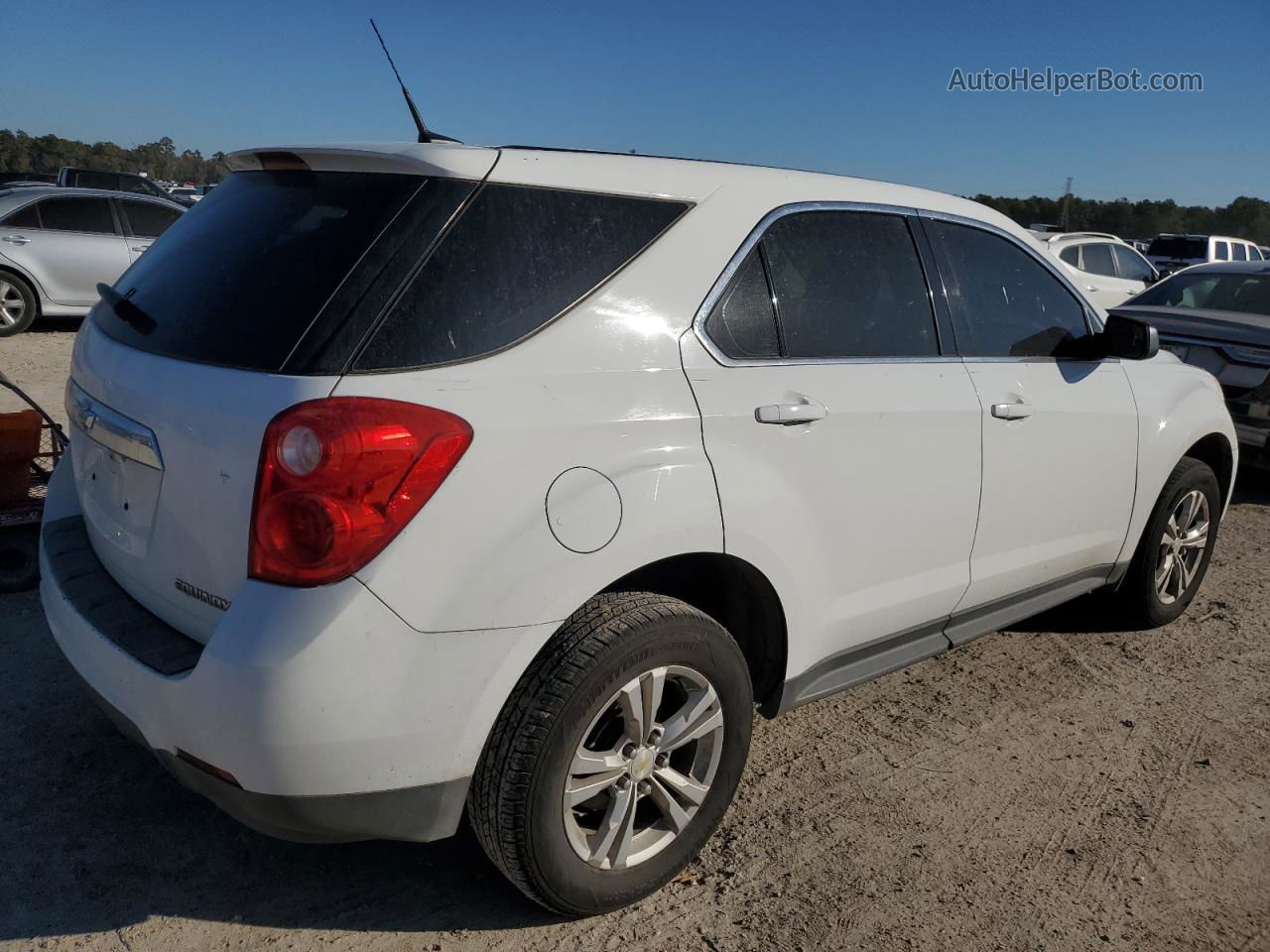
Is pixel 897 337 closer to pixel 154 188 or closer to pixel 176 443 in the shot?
pixel 176 443

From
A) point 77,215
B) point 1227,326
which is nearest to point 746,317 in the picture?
point 1227,326

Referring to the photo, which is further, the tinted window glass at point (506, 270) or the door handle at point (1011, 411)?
the door handle at point (1011, 411)

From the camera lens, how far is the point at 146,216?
1246 centimetres

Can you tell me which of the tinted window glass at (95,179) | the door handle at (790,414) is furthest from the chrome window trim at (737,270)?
the tinted window glass at (95,179)

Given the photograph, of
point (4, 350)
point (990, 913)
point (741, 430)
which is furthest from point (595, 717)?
point (4, 350)

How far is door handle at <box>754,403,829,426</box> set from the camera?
2650mm

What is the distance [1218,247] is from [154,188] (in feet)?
75.4

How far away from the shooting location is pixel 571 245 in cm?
246

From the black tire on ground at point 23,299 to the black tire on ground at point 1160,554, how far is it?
37.8ft

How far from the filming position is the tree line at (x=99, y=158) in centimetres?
6036

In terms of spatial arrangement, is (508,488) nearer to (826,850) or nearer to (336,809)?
(336,809)

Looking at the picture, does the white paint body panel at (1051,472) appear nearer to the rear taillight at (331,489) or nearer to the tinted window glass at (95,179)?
the rear taillight at (331,489)

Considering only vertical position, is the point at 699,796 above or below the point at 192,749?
below

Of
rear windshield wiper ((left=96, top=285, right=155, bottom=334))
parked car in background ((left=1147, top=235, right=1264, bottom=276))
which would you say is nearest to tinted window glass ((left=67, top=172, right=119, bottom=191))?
rear windshield wiper ((left=96, top=285, right=155, bottom=334))
